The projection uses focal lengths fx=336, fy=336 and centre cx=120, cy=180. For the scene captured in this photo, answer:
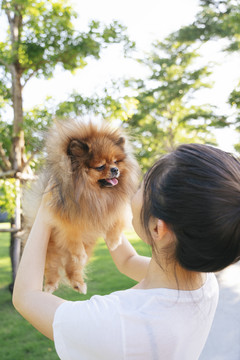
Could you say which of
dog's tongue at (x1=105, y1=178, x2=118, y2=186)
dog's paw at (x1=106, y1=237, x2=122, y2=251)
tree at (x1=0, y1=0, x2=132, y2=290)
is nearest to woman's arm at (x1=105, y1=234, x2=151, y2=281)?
dog's paw at (x1=106, y1=237, x2=122, y2=251)

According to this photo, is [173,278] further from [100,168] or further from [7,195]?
[7,195]

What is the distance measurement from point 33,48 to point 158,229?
126 inches

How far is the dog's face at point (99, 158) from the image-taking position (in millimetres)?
1465

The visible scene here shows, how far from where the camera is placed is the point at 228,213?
731mm

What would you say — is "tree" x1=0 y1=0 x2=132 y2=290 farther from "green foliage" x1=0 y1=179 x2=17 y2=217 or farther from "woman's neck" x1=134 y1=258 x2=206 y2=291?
"woman's neck" x1=134 y1=258 x2=206 y2=291

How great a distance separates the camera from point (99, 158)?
60.1 inches

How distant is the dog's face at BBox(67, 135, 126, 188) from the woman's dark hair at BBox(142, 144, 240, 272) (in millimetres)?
684

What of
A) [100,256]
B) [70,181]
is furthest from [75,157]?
[100,256]

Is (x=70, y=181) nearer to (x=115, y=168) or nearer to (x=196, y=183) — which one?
(x=115, y=168)

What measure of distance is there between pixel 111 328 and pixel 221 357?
1938 millimetres

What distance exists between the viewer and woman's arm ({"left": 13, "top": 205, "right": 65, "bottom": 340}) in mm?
789

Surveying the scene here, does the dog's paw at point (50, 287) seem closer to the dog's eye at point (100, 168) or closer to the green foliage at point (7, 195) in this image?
the dog's eye at point (100, 168)

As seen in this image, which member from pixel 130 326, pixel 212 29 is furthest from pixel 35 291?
pixel 212 29

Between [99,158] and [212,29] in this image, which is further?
[212,29]
